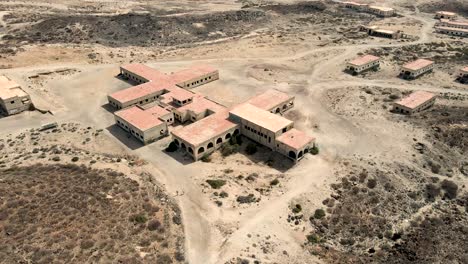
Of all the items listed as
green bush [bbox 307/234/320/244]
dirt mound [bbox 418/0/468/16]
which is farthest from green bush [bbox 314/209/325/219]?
dirt mound [bbox 418/0/468/16]

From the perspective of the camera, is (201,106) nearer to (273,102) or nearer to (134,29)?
(273,102)

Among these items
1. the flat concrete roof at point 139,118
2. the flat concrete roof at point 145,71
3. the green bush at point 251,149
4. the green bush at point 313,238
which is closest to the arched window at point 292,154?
the green bush at point 251,149

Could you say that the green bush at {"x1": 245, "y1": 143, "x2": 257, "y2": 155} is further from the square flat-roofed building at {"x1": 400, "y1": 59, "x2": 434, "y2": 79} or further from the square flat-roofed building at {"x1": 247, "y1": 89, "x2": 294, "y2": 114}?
the square flat-roofed building at {"x1": 400, "y1": 59, "x2": 434, "y2": 79}

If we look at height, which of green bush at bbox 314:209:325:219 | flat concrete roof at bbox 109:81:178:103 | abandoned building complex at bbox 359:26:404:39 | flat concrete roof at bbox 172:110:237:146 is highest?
A: abandoned building complex at bbox 359:26:404:39

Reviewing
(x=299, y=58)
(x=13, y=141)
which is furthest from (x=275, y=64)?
(x=13, y=141)

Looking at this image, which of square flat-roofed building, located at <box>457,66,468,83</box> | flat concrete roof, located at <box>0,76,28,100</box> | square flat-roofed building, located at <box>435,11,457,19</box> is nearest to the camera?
flat concrete roof, located at <box>0,76,28,100</box>

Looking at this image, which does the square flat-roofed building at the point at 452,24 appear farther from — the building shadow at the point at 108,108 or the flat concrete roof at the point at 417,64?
the building shadow at the point at 108,108
